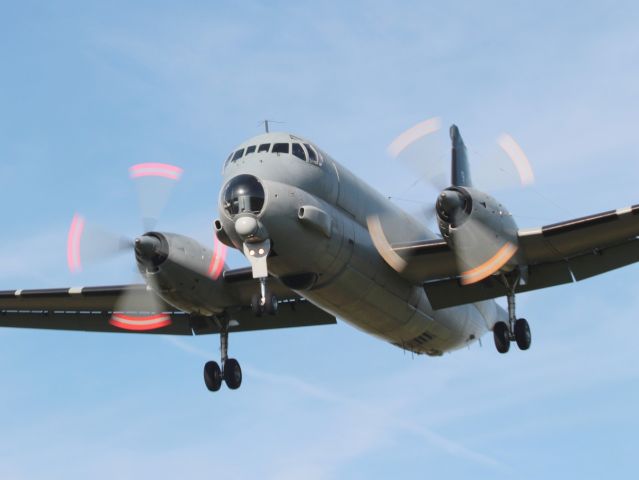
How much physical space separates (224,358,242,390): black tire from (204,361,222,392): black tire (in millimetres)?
197

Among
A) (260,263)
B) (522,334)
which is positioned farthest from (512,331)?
(260,263)

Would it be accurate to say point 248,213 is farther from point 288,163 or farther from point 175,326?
point 175,326

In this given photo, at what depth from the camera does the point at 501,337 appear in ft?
105

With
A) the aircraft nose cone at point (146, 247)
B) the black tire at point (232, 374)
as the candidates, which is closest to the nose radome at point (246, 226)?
the aircraft nose cone at point (146, 247)

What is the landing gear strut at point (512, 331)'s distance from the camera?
31.8 metres

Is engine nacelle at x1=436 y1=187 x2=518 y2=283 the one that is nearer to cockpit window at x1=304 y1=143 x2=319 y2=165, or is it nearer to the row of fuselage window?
cockpit window at x1=304 y1=143 x2=319 y2=165

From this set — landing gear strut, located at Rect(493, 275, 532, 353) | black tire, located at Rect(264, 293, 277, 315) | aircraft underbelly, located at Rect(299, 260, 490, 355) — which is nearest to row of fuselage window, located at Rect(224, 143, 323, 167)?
aircraft underbelly, located at Rect(299, 260, 490, 355)

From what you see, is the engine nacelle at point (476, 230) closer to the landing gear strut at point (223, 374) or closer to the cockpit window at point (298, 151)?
the cockpit window at point (298, 151)

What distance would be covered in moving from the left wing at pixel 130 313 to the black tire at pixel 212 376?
131 cm

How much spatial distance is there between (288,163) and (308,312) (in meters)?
6.76

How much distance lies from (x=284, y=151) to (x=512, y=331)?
775 cm

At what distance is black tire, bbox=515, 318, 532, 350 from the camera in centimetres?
3173

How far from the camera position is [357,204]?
30797 millimetres

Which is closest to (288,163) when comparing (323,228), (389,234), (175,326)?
(323,228)
